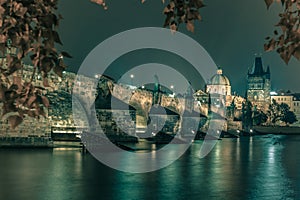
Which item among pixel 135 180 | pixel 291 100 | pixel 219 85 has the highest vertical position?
pixel 219 85

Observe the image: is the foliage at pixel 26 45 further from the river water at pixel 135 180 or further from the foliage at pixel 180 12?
the river water at pixel 135 180

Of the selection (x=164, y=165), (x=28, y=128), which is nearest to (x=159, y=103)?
(x=28, y=128)

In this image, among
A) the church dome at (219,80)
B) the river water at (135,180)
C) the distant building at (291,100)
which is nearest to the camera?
the river water at (135,180)

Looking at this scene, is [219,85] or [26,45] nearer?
[26,45]

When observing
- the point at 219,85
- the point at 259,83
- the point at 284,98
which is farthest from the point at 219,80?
the point at 284,98

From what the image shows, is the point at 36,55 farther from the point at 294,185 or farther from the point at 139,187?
the point at 294,185

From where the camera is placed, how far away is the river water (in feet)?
66.9

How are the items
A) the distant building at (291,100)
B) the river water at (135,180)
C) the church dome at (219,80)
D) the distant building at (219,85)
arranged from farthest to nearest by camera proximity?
the distant building at (291,100) → the church dome at (219,80) → the distant building at (219,85) → the river water at (135,180)

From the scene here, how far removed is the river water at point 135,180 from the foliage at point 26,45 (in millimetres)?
15234

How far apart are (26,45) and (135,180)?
20.8 metres

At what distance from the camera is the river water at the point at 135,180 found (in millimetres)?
20406

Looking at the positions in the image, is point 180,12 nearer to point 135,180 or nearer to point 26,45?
point 26,45

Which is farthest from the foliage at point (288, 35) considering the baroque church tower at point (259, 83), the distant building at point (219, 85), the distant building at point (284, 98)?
the distant building at point (284, 98)

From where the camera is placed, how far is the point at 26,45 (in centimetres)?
450
